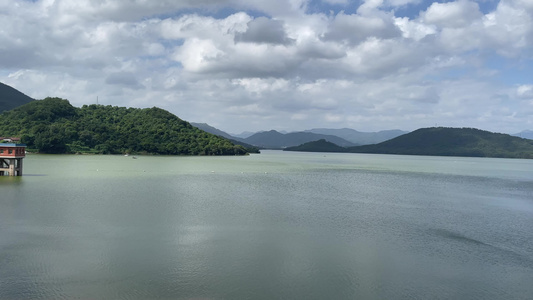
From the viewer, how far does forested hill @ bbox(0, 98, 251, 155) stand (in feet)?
364

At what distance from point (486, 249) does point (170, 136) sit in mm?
125528

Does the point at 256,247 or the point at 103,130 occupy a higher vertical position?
the point at 103,130

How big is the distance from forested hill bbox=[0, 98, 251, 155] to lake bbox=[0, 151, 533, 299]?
3390 inches

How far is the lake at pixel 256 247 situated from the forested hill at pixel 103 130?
86115 mm

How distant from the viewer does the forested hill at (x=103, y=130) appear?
111 m

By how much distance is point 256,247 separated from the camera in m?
19.6

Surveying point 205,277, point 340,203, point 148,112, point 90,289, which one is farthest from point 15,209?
point 148,112

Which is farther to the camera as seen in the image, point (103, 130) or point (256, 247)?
point (103, 130)

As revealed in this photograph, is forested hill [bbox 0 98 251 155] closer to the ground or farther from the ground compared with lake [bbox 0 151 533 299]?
farther from the ground

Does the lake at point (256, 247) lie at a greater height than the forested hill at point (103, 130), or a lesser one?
lesser

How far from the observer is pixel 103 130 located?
129m

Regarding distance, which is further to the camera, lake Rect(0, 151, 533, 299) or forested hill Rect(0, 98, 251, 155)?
forested hill Rect(0, 98, 251, 155)

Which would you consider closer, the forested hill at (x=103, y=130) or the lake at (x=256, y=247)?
the lake at (x=256, y=247)

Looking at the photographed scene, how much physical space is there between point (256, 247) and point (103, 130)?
124m
